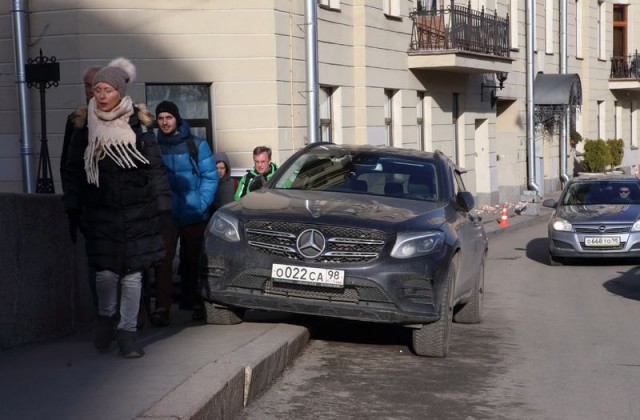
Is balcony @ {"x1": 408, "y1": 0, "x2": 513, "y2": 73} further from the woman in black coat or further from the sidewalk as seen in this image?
the woman in black coat

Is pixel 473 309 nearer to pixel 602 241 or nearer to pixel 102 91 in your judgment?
pixel 102 91

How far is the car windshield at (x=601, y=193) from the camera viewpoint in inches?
798

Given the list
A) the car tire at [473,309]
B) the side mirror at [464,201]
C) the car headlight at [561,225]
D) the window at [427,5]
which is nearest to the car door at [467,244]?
the side mirror at [464,201]

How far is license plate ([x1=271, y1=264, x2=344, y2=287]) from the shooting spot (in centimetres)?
869

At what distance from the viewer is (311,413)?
23.8 feet

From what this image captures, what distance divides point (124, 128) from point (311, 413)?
7.02 feet

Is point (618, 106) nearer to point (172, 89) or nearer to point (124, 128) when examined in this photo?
point (172, 89)

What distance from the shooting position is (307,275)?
8742 millimetres

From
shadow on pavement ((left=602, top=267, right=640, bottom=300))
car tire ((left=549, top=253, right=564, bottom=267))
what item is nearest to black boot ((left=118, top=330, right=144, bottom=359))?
shadow on pavement ((left=602, top=267, right=640, bottom=300))

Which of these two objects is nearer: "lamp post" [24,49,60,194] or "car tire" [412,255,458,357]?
"car tire" [412,255,458,357]

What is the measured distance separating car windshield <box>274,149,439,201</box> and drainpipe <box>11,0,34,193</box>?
9.18 metres

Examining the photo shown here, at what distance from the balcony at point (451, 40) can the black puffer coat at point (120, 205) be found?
64.3ft

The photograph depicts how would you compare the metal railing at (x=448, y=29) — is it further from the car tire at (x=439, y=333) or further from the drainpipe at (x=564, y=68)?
the car tire at (x=439, y=333)

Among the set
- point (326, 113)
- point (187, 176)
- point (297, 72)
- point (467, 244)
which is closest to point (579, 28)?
point (326, 113)
